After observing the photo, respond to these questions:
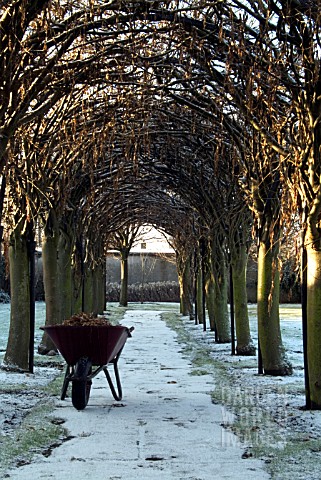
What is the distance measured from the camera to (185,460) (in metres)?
4.94

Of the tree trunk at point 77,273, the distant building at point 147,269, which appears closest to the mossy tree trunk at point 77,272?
the tree trunk at point 77,273

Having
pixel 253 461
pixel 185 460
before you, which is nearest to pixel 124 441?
pixel 185 460

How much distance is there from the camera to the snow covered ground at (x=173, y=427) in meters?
4.72

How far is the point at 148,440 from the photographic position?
5.59 m

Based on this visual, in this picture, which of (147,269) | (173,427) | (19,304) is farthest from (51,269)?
(147,269)

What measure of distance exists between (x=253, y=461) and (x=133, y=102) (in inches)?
240

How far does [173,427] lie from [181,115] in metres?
6.82

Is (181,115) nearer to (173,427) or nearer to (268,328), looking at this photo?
(268,328)

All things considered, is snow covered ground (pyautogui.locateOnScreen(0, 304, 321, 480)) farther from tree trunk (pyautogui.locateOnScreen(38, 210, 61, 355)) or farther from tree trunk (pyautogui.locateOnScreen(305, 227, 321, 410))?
tree trunk (pyautogui.locateOnScreen(38, 210, 61, 355))

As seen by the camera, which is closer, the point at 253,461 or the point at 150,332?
the point at 253,461

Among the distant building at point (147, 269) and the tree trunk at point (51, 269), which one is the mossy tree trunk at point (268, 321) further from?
the distant building at point (147, 269)

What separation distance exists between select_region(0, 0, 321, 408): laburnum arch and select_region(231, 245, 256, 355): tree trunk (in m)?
0.06

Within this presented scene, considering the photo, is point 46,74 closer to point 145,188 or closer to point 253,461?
point 253,461

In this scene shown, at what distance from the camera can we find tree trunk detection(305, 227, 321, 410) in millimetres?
6801
